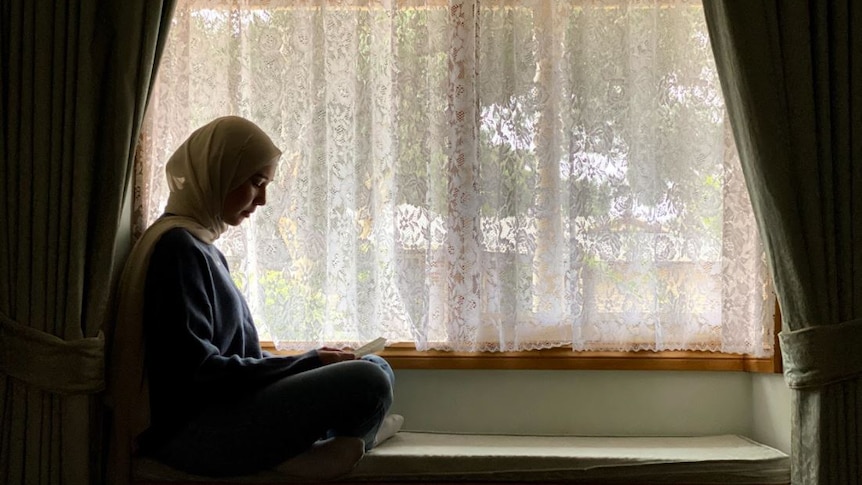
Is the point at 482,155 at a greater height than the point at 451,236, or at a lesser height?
greater

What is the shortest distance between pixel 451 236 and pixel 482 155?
0.27 m

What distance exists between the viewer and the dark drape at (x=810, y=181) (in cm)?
211

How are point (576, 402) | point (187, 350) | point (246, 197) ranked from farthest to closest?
1. point (576, 402)
2. point (246, 197)
3. point (187, 350)

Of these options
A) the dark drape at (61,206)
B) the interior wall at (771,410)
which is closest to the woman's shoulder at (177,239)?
the dark drape at (61,206)

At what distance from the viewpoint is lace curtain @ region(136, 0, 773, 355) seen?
2533 millimetres

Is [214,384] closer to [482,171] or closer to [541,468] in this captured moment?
[541,468]

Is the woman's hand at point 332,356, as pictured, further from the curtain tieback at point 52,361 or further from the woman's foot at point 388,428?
the curtain tieback at point 52,361

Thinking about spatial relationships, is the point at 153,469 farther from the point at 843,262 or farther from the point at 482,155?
the point at 843,262

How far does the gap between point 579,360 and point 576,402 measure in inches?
5.9

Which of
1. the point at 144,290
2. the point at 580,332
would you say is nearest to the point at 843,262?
the point at 580,332

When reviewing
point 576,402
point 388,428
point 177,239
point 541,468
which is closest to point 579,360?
point 576,402

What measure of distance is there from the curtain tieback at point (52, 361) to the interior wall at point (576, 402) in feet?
3.09

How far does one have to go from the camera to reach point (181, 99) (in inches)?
102

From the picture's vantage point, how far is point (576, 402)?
104 inches
